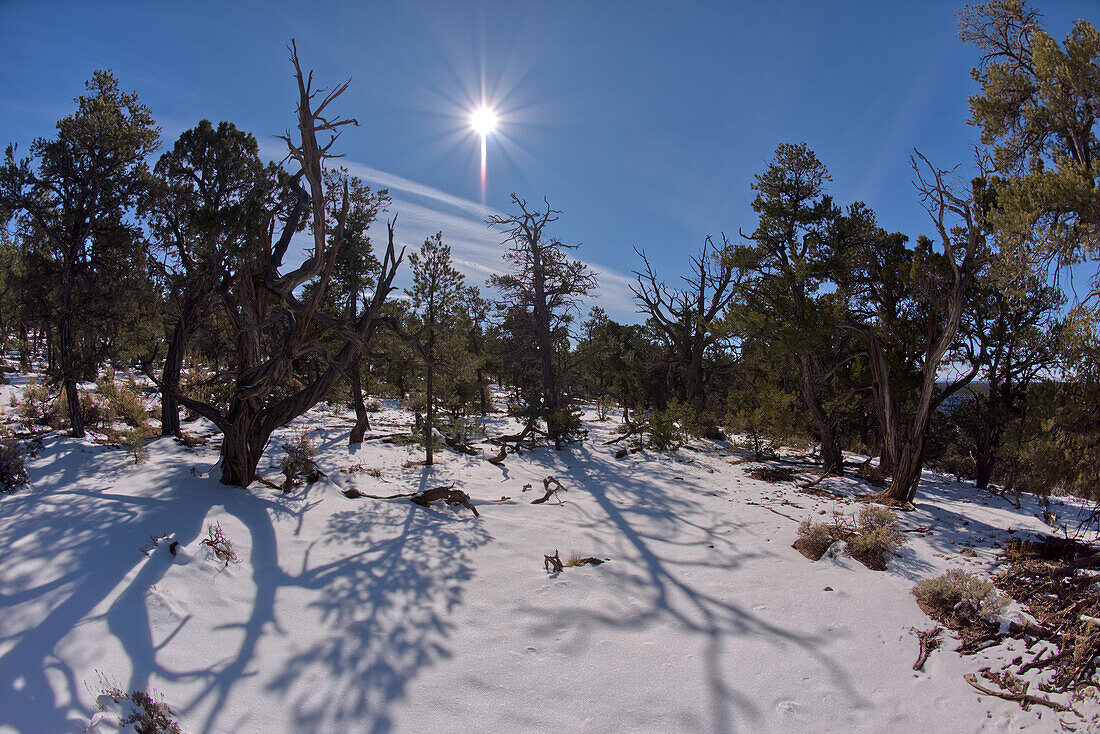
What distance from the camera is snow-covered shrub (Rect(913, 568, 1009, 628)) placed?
4199 mm

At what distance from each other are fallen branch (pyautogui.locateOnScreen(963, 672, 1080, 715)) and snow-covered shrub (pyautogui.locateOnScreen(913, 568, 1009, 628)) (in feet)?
3.07

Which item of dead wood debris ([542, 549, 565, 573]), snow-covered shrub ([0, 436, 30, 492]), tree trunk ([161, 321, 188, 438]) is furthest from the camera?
tree trunk ([161, 321, 188, 438])

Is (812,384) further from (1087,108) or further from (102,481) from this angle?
(102,481)

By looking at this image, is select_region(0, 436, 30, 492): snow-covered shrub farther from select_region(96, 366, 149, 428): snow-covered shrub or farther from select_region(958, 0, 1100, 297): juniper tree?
select_region(958, 0, 1100, 297): juniper tree

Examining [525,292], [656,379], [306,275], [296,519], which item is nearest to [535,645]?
[296,519]

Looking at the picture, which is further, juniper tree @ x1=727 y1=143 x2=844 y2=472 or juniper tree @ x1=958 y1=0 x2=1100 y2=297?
juniper tree @ x1=727 y1=143 x2=844 y2=472

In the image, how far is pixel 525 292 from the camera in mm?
16969

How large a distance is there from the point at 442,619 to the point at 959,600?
16.4 ft

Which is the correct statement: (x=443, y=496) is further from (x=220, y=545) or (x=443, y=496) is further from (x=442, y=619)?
(x=442, y=619)

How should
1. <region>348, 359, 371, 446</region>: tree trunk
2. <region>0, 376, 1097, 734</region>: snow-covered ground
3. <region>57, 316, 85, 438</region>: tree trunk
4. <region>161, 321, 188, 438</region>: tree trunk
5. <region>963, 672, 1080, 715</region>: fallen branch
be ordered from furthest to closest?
<region>348, 359, 371, 446</region>: tree trunk → <region>161, 321, 188, 438</region>: tree trunk → <region>57, 316, 85, 438</region>: tree trunk → <region>0, 376, 1097, 734</region>: snow-covered ground → <region>963, 672, 1080, 715</region>: fallen branch

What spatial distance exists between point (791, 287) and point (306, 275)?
9.87m

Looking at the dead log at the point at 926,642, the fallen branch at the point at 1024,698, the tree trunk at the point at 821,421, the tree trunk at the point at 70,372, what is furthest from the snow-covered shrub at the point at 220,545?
the tree trunk at the point at 821,421

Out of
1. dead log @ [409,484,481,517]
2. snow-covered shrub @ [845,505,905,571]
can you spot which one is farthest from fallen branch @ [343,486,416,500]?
snow-covered shrub @ [845,505,905,571]

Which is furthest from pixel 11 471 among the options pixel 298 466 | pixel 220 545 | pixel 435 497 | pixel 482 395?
pixel 482 395
